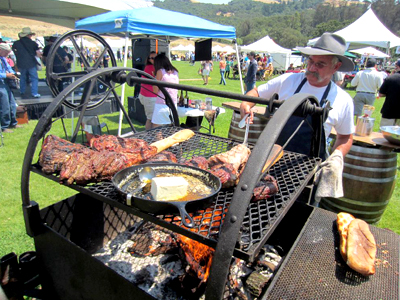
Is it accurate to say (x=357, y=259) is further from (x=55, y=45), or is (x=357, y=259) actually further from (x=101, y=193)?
(x=55, y=45)

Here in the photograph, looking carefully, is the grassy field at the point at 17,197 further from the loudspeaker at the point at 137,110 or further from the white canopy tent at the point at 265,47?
the white canopy tent at the point at 265,47

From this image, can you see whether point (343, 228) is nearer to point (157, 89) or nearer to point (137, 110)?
point (157, 89)

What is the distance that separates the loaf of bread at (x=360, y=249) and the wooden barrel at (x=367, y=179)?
6.10 ft

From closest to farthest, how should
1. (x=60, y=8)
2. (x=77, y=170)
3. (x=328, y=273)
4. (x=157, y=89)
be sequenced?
(x=328, y=273), (x=77, y=170), (x=157, y=89), (x=60, y=8)

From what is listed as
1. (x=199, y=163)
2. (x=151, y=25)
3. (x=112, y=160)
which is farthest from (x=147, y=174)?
(x=151, y=25)

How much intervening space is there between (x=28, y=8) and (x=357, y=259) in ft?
37.7

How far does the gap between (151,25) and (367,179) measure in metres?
5.42

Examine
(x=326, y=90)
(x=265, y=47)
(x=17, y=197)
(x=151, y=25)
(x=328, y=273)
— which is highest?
(x=265, y=47)

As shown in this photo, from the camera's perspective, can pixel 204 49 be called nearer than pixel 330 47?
No

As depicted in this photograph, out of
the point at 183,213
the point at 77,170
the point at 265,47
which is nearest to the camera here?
the point at 183,213

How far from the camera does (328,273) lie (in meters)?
1.47

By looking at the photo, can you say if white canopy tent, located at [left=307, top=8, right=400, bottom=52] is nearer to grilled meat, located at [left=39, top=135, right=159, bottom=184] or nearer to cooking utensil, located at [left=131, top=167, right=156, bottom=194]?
grilled meat, located at [left=39, top=135, right=159, bottom=184]

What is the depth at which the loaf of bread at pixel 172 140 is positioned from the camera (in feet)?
7.13

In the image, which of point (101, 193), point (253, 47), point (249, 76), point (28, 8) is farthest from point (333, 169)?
point (253, 47)
